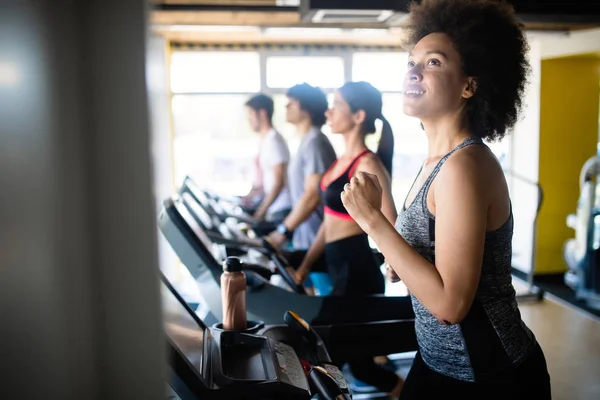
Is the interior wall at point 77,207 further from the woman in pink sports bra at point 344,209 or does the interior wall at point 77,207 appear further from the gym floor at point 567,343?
the gym floor at point 567,343

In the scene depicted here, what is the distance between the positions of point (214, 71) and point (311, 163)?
4.46 metres

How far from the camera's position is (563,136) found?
639 cm

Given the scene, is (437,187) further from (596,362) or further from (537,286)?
(537,286)

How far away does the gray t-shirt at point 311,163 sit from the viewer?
3.85 meters

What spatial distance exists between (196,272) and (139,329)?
1759mm

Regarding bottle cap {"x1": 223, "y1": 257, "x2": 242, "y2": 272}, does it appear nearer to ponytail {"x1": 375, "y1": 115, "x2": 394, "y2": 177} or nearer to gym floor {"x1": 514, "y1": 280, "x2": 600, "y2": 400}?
ponytail {"x1": 375, "y1": 115, "x2": 394, "y2": 177}

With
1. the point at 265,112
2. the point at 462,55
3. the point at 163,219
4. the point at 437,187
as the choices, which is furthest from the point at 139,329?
the point at 265,112

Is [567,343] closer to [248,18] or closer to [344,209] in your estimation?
[344,209]

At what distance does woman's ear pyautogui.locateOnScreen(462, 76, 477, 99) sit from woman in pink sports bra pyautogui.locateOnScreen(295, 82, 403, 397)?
132 centimetres

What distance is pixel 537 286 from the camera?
6289 mm

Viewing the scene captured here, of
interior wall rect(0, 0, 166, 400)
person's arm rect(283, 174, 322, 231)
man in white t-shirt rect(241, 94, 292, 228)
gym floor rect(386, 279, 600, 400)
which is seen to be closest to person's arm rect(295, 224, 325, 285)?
person's arm rect(283, 174, 322, 231)

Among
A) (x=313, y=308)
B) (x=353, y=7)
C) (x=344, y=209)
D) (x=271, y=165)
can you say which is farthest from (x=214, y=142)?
(x=313, y=308)

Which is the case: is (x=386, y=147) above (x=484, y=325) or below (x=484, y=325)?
above

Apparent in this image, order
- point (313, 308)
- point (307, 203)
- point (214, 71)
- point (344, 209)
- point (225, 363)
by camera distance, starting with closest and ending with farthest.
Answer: point (225, 363), point (313, 308), point (344, 209), point (307, 203), point (214, 71)
